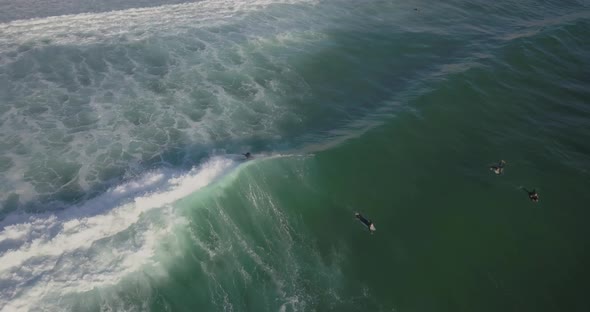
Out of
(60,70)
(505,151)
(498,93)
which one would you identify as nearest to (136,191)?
(60,70)

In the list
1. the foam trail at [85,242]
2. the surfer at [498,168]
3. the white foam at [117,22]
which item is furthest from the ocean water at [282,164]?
the surfer at [498,168]

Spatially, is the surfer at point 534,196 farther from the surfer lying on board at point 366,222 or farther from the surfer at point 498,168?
the surfer lying on board at point 366,222

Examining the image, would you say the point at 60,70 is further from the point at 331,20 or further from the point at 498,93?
the point at 498,93

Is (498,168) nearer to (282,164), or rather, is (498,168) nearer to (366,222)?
(366,222)

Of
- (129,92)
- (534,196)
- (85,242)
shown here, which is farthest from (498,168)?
(129,92)

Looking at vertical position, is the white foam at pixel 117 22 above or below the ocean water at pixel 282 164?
above
